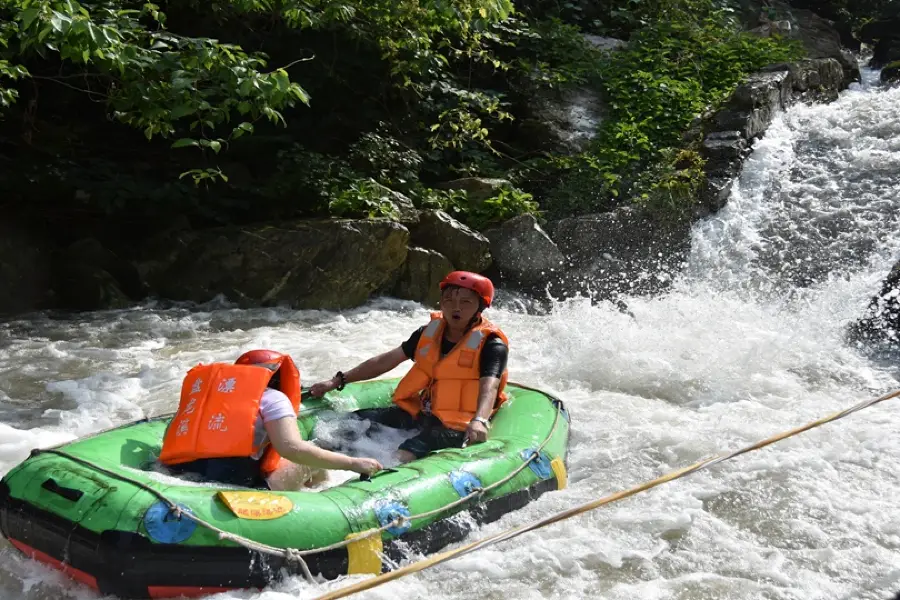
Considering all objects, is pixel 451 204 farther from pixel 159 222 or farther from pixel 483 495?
pixel 483 495

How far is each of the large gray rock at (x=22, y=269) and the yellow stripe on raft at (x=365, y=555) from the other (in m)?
5.65

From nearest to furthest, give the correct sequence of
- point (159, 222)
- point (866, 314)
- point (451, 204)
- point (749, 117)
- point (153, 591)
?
point (153, 591), point (866, 314), point (159, 222), point (451, 204), point (749, 117)

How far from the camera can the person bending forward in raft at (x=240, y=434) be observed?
3539 millimetres

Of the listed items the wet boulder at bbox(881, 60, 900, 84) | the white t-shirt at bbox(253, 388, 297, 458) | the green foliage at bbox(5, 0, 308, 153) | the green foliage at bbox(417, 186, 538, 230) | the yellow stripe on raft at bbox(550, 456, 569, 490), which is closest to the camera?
the white t-shirt at bbox(253, 388, 297, 458)

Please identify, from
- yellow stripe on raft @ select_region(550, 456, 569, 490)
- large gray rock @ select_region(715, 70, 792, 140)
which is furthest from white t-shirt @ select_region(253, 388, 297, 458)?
large gray rock @ select_region(715, 70, 792, 140)

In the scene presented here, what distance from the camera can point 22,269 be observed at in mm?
7902

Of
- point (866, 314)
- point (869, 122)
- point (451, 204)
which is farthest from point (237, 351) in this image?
point (869, 122)

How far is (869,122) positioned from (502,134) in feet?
14.5

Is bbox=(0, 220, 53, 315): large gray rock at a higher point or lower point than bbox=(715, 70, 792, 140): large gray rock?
lower

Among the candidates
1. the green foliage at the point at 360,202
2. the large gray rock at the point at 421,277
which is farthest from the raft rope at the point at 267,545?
the green foliage at the point at 360,202

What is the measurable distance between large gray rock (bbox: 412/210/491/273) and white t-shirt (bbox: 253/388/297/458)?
203 inches

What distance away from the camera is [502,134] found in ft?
36.4

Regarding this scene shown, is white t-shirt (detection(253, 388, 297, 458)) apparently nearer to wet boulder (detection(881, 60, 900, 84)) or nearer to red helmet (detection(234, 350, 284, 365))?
red helmet (detection(234, 350, 284, 365))

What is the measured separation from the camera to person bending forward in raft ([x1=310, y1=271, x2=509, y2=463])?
4.30 meters
